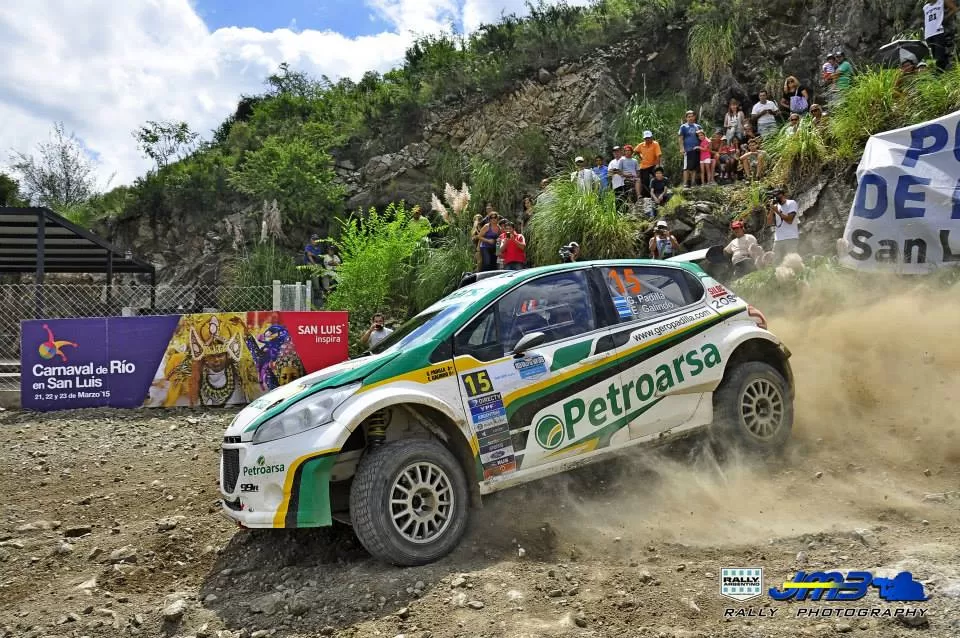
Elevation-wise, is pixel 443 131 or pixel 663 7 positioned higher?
pixel 663 7

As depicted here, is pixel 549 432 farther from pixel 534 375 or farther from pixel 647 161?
pixel 647 161

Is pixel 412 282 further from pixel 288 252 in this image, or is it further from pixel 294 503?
pixel 294 503

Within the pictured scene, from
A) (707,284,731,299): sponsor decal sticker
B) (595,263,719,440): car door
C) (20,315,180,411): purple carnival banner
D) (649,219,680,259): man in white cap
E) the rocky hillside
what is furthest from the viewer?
the rocky hillside

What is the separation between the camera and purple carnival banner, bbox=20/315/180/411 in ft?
35.1

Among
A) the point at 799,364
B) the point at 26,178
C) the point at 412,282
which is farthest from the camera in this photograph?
the point at 26,178

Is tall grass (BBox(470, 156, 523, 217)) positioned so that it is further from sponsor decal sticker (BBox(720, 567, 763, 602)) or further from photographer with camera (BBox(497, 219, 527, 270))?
sponsor decal sticker (BBox(720, 567, 763, 602))

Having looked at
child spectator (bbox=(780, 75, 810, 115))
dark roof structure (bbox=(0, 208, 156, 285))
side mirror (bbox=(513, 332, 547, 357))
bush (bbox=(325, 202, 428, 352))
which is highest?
child spectator (bbox=(780, 75, 810, 115))

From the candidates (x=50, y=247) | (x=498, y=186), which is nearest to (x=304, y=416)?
(x=498, y=186)

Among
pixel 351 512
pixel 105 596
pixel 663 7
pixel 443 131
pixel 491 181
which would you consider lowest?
pixel 105 596

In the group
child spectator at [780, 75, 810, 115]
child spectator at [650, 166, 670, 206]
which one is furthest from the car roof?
child spectator at [780, 75, 810, 115]

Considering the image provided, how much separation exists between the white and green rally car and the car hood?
1 cm

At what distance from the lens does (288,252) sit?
2147cm

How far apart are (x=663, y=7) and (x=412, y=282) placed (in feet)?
39.8

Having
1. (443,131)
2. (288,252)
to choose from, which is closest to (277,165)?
(288,252)
